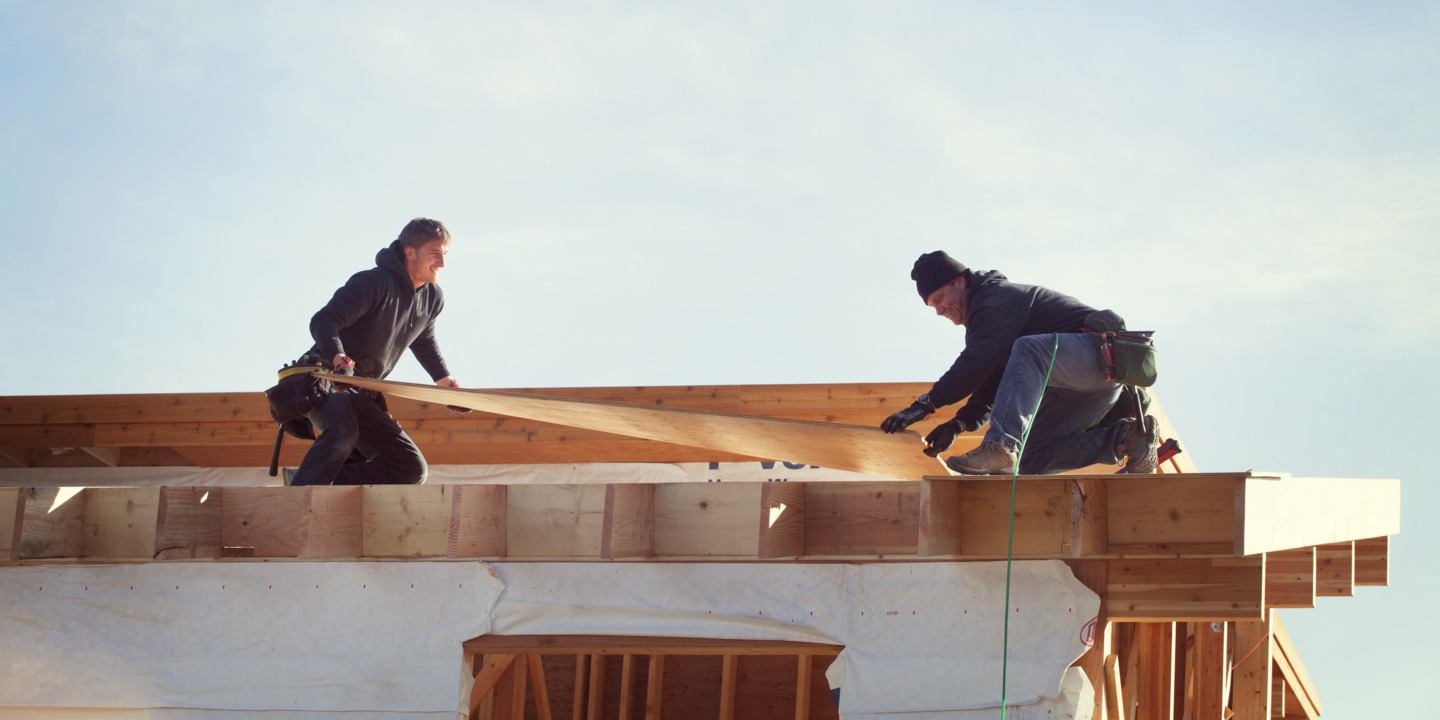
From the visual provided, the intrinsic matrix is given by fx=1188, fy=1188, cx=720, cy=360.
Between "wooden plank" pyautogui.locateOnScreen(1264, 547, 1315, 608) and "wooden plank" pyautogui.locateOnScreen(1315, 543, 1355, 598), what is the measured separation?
1.21 m

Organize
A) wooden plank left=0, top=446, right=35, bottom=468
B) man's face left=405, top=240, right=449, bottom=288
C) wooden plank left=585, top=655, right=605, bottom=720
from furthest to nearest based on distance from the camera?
wooden plank left=0, top=446, right=35, bottom=468 → wooden plank left=585, top=655, right=605, bottom=720 → man's face left=405, top=240, right=449, bottom=288

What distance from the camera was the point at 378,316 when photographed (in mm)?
4875

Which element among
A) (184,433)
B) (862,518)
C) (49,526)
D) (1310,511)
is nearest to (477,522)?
(862,518)

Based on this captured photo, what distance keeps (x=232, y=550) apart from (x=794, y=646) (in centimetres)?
217

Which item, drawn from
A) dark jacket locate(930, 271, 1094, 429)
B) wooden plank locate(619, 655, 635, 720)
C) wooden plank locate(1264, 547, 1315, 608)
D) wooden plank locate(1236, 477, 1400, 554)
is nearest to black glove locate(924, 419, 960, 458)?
dark jacket locate(930, 271, 1094, 429)

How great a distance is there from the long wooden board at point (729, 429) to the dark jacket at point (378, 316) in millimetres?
242

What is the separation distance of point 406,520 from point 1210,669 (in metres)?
4.41

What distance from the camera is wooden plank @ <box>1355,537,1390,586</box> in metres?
7.25

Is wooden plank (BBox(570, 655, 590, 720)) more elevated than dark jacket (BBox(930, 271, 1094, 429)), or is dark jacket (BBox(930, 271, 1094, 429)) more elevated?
dark jacket (BBox(930, 271, 1094, 429))

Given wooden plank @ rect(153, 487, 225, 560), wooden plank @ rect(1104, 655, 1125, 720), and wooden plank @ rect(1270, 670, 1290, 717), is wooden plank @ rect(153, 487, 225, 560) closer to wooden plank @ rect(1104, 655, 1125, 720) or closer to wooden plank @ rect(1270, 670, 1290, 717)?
wooden plank @ rect(1104, 655, 1125, 720)

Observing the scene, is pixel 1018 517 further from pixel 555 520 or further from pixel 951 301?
pixel 555 520

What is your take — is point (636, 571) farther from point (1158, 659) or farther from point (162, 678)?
point (1158, 659)

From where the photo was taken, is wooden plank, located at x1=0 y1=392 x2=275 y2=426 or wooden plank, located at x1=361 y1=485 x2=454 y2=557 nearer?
wooden plank, located at x1=361 y1=485 x2=454 y2=557

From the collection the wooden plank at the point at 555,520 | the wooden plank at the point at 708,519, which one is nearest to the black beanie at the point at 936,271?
the wooden plank at the point at 708,519
